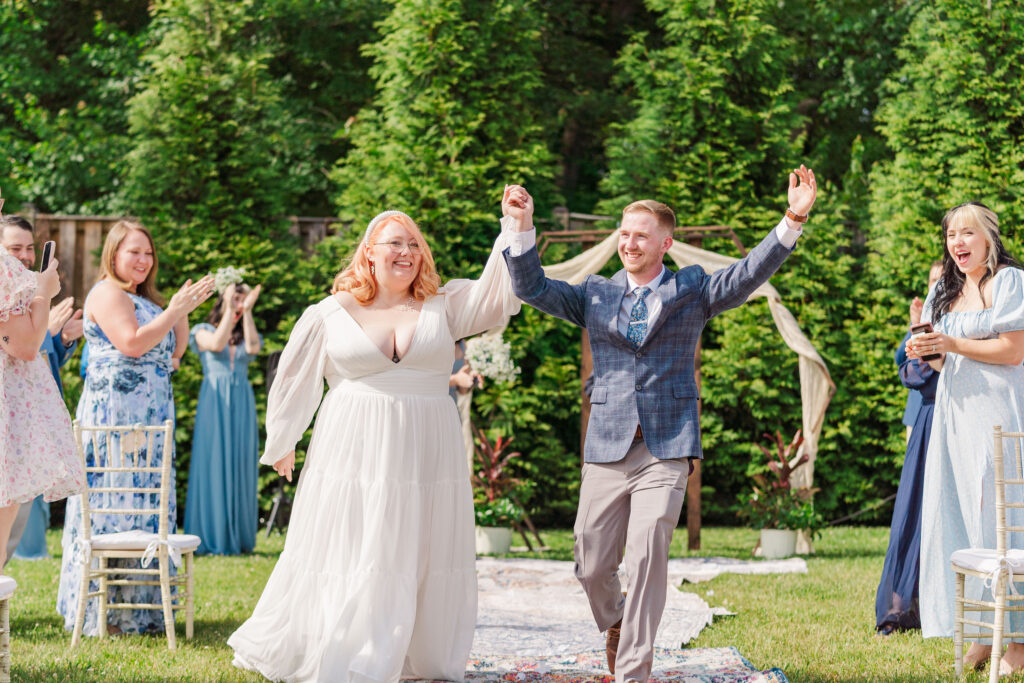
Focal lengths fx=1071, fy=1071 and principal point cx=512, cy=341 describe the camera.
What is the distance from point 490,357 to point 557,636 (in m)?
3.46

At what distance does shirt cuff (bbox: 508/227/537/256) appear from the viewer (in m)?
4.32

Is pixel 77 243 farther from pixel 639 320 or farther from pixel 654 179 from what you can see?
pixel 639 320

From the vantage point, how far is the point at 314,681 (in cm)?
421

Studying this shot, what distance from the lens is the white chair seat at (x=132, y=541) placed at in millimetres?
5137

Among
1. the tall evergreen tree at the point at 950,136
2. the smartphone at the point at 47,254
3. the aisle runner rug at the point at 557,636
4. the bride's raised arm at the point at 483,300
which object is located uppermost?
the tall evergreen tree at the point at 950,136

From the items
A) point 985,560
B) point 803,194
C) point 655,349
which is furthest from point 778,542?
point 803,194

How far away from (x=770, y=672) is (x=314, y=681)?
188cm

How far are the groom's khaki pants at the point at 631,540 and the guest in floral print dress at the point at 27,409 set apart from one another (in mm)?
2056

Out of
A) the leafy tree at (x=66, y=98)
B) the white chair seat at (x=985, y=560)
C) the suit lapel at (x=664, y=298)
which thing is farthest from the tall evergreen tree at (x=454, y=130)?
the white chair seat at (x=985, y=560)

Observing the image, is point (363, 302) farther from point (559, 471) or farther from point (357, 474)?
point (559, 471)

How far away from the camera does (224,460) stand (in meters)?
8.91

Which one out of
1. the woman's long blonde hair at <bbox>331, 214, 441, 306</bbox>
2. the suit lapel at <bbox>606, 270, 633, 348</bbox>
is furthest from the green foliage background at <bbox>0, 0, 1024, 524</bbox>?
the suit lapel at <bbox>606, 270, 633, 348</bbox>

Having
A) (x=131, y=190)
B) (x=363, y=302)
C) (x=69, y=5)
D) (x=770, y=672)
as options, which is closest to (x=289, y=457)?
(x=363, y=302)

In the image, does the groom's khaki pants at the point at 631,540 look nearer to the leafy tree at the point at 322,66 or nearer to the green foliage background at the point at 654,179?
the green foliage background at the point at 654,179
